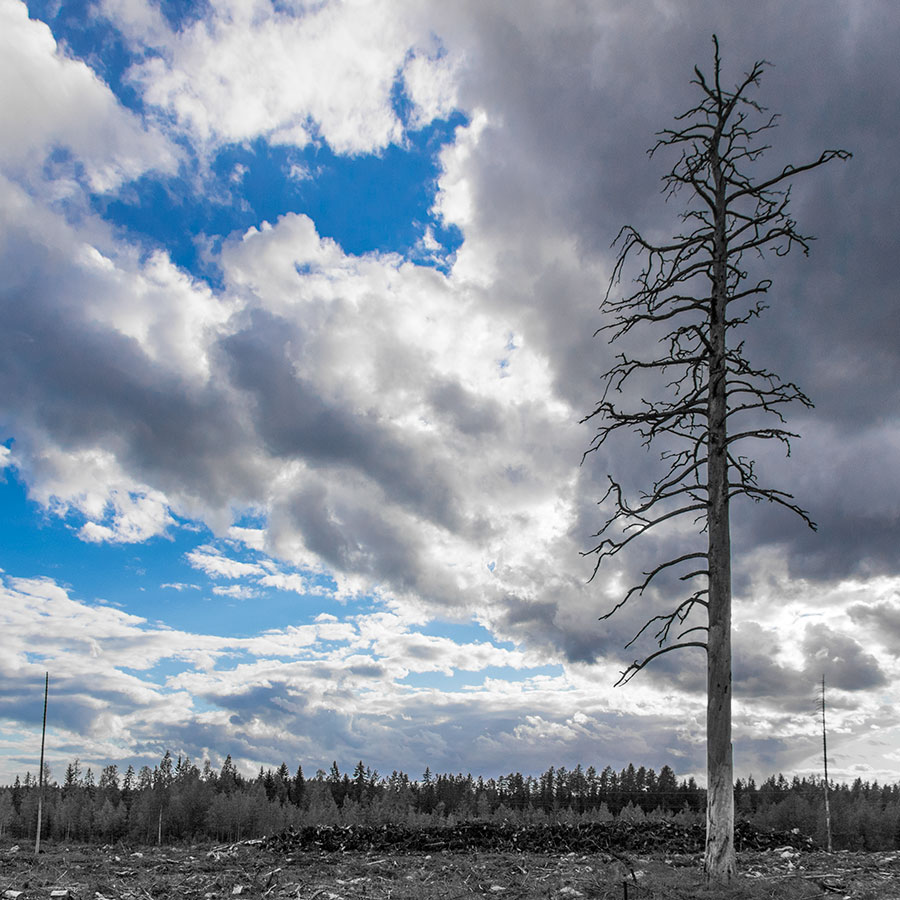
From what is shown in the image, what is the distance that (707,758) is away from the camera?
44.6ft

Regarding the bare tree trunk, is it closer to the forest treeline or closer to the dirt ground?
the dirt ground

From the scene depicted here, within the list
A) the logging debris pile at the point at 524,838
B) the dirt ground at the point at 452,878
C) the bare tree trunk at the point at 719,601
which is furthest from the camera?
the logging debris pile at the point at 524,838

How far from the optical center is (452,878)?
16500 mm

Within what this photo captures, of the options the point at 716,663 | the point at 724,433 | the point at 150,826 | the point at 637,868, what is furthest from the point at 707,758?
the point at 150,826

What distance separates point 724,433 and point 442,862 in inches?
573

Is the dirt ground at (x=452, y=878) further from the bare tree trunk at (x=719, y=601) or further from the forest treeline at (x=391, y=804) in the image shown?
the forest treeline at (x=391, y=804)

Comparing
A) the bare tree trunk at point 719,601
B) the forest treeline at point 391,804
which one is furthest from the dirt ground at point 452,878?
the forest treeline at point 391,804

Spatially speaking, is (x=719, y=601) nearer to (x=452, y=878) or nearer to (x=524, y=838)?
(x=452, y=878)

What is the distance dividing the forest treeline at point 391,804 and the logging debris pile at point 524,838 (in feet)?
174

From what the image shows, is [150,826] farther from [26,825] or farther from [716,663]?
[716,663]

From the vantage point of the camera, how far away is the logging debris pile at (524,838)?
76.1 ft

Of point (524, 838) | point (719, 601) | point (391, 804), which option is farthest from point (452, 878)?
point (391, 804)

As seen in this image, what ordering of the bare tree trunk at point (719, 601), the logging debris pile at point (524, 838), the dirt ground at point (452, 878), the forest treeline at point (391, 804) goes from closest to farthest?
the dirt ground at point (452, 878) < the bare tree trunk at point (719, 601) < the logging debris pile at point (524, 838) < the forest treeline at point (391, 804)

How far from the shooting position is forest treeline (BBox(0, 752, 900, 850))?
96.4 meters
